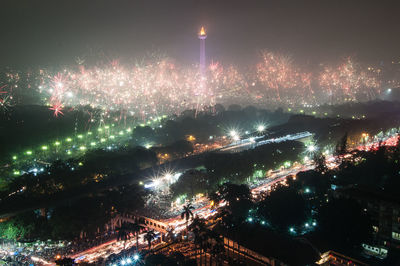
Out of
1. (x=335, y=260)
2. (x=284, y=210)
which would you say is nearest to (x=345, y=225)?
(x=335, y=260)

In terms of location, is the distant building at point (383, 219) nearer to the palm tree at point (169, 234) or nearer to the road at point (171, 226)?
the road at point (171, 226)

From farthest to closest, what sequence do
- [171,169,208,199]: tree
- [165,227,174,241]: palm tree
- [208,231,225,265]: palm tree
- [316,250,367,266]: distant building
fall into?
1. [171,169,208,199]: tree
2. [165,227,174,241]: palm tree
3. [208,231,225,265]: palm tree
4. [316,250,367,266]: distant building

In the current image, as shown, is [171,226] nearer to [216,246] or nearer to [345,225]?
[216,246]

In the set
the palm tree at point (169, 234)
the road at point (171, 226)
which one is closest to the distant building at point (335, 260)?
the road at point (171, 226)

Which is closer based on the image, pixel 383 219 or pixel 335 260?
pixel 335 260

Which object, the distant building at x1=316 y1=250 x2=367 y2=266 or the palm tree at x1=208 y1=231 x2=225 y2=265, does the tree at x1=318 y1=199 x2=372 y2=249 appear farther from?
the palm tree at x1=208 y1=231 x2=225 y2=265

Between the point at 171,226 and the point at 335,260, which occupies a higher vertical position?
the point at 171,226

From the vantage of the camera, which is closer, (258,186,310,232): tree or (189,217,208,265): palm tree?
(189,217,208,265): palm tree

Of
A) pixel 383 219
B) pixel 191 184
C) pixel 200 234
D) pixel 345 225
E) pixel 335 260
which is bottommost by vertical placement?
pixel 335 260

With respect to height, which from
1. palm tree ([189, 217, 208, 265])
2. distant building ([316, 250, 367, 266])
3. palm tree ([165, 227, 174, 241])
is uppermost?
palm tree ([189, 217, 208, 265])

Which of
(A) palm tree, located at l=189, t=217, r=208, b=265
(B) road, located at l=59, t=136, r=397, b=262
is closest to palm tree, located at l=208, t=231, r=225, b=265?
(A) palm tree, located at l=189, t=217, r=208, b=265

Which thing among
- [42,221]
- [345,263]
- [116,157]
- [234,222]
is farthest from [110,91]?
[345,263]
